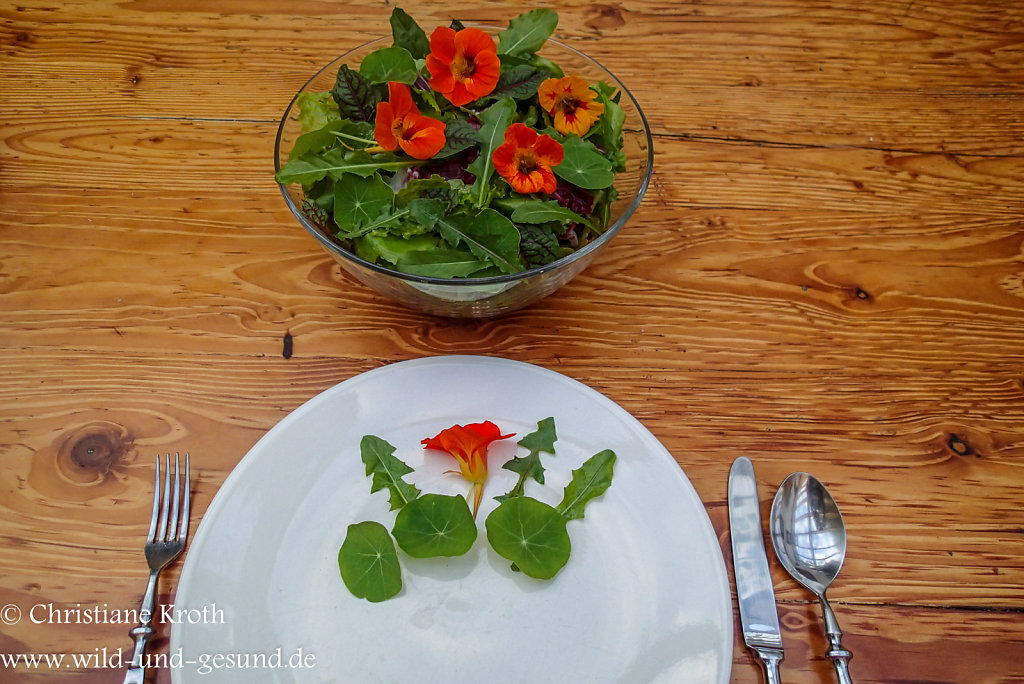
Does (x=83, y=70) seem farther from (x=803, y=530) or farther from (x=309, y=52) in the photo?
(x=803, y=530)

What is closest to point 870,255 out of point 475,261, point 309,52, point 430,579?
point 475,261

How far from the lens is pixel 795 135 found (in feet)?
3.44

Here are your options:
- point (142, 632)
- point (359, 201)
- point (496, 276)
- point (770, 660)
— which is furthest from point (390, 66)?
point (770, 660)

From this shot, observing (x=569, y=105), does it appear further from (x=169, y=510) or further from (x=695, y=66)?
(x=169, y=510)

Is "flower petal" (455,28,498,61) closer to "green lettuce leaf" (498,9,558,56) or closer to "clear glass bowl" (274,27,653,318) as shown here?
"green lettuce leaf" (498,9,558,56)

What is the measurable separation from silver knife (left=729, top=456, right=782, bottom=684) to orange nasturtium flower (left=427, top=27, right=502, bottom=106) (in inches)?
20.5

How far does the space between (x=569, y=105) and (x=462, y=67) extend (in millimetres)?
129

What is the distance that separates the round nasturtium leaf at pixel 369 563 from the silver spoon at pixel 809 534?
1.36 ft

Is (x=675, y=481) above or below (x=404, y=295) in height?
below

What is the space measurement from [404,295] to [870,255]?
667 millimetres

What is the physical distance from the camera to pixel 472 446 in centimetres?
69

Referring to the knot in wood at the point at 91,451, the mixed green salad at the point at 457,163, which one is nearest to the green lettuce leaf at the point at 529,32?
the mixed green salad at the point at 457,163

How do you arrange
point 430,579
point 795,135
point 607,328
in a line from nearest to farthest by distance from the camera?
point 430,579 → point 607,328 → point 795,135

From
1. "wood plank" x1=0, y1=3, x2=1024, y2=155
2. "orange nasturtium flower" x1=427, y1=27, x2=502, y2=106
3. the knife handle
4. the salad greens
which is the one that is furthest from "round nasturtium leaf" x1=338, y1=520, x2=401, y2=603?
"wood plank" x1=0, y1=3, x2=1024, y2=155
